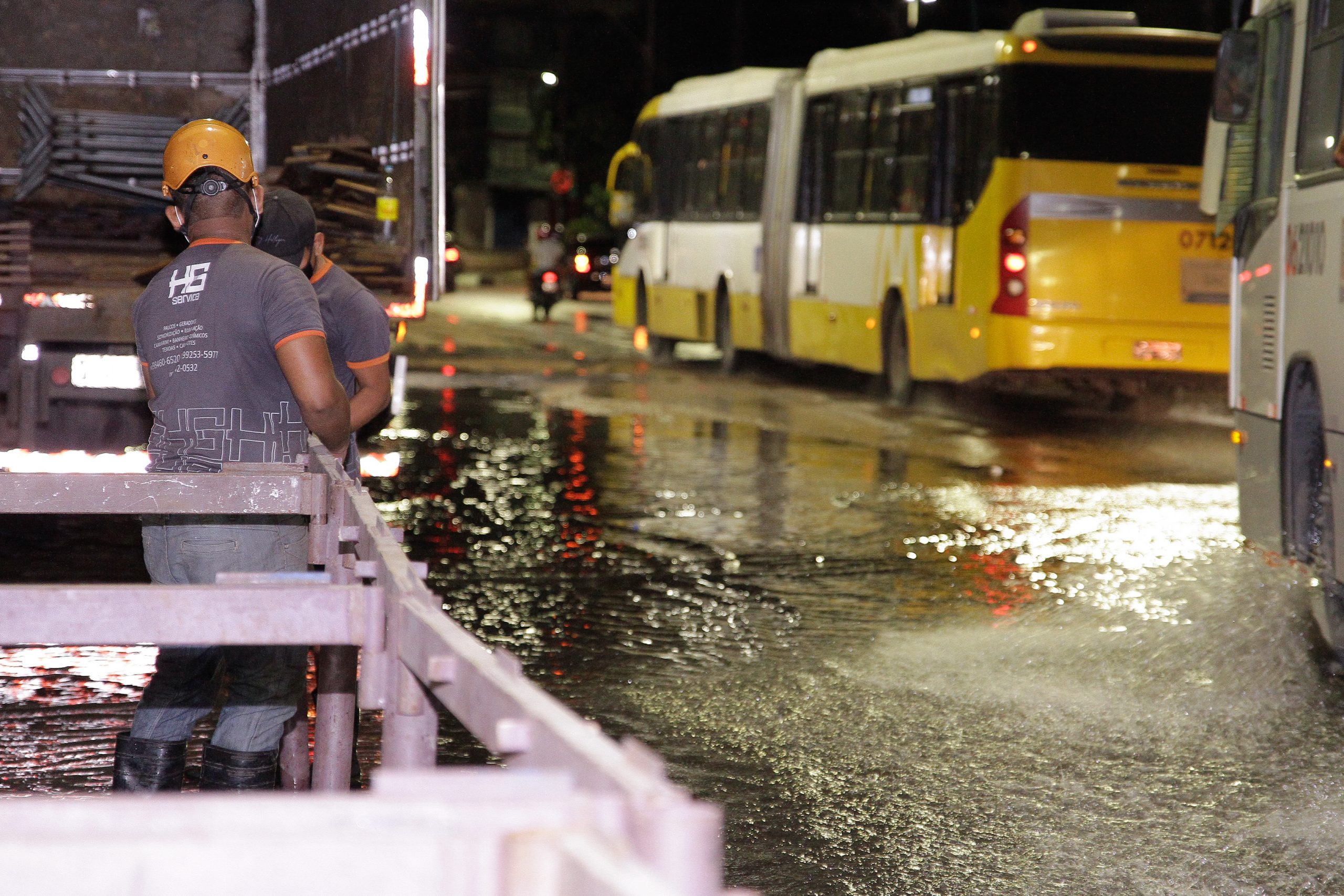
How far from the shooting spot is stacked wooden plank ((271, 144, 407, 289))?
33.3ft

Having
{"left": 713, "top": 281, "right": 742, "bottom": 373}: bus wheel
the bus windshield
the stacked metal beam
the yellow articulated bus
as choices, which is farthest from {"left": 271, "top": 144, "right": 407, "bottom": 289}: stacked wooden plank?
{"left": 713, "top": 281, "right": 742, "bottom": 373}: bus wheel

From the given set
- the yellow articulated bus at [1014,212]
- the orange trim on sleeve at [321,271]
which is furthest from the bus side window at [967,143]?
the orange trim on sleeve at [321,271]

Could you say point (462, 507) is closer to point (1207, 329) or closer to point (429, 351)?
point (1207, 329)

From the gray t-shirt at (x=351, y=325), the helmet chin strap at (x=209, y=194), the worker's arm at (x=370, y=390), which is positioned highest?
the helmet chin strap at (x=209, y=194)

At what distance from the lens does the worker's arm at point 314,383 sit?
177 inches

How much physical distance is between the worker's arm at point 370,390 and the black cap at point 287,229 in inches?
14.5

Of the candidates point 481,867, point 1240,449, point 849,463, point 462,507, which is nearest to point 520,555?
point 462,507

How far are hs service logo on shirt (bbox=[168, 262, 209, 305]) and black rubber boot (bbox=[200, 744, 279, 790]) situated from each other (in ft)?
3.45

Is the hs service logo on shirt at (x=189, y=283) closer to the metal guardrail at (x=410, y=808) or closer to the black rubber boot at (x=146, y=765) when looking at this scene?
the black rubber boot at (x=146, y=765)

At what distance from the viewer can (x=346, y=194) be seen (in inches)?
405

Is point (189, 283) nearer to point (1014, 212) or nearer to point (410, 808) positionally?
point (410, 808)

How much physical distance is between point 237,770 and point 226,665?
277 mm

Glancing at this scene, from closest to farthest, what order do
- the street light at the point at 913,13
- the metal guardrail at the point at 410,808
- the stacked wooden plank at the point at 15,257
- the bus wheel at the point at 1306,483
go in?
1. the metal guardrail at the point at 410,808
2. the bus wheel at the point at 1306,483
3. the stacked wooden plank at the point at 15,257
4. the street light at the point at 913,13

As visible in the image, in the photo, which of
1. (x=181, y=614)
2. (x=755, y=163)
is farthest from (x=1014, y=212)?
(x=181, y=614)
